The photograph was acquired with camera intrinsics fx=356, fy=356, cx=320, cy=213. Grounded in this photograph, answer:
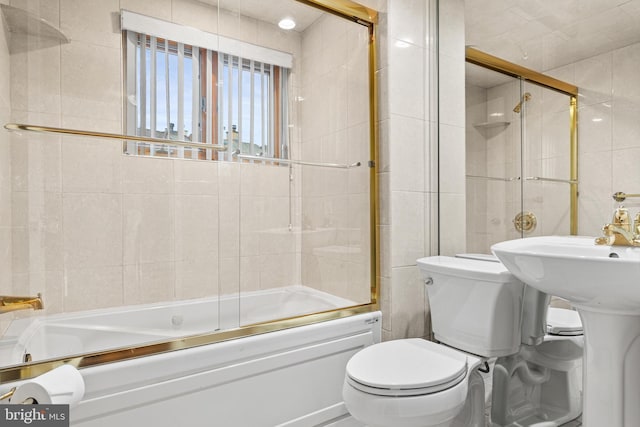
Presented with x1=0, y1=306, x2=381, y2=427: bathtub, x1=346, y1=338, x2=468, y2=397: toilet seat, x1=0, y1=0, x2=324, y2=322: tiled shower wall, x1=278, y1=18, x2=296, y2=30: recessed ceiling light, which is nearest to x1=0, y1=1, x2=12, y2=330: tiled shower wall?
x1=0, y1=0, x2=324, y2=322: tiled shower wall

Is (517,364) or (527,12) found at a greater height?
(527,12)

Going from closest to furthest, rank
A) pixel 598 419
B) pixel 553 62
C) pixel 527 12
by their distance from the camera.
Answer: pixel 598 419 < pixel 553 62 < pixel 527 12

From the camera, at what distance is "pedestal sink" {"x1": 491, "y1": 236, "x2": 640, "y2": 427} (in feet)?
3.14

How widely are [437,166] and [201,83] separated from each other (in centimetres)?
134

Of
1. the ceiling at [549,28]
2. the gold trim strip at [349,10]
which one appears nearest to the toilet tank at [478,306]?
the ceiling at [549,28]

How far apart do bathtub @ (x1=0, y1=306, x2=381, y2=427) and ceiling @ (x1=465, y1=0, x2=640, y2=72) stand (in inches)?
57.3

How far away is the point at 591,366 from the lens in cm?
115

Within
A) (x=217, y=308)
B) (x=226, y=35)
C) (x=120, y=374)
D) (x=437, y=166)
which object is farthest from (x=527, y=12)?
(x=120, y=374)

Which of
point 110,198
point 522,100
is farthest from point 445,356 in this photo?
point 110,198

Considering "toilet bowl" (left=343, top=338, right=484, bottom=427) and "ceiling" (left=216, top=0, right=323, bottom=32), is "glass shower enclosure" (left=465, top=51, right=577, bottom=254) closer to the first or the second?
"toilet bowl" (left=343, top=338, right=484, bottom=427)

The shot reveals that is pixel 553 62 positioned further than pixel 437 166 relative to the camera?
Result: No

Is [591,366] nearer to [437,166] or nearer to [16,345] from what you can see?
[437,166]

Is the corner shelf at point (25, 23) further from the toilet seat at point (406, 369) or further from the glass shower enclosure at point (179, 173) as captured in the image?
the toilet seat at point (406, 369)

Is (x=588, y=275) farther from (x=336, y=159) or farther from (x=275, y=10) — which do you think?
(x=275, y=10)
